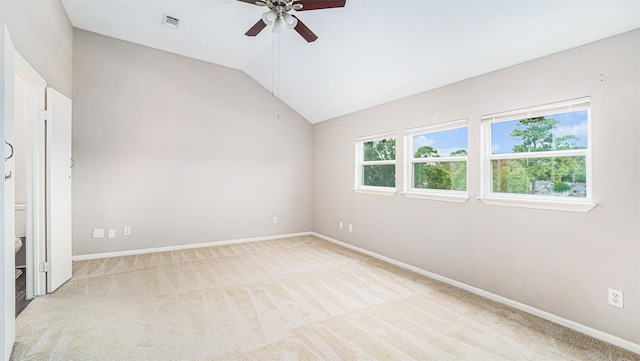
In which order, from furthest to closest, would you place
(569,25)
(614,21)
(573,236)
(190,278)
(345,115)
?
(345,115)
(190,278)
(573,236)
(569,25)
(614,21)

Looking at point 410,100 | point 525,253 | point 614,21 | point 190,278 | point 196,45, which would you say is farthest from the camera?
point 196,45

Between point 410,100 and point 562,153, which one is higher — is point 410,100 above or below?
above

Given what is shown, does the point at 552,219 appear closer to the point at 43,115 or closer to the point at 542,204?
the point at 542,204

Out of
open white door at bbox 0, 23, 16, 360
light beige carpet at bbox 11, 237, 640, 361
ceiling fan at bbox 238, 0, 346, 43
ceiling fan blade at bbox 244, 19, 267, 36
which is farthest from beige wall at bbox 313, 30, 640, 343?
open white door at bbox 0, 23, 16, 360

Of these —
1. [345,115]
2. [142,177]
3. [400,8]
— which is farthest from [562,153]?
[142,177]

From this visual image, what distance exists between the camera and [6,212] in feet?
5.59

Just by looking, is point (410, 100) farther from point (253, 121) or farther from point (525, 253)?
point (253, 121)

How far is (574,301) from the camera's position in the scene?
2.25m

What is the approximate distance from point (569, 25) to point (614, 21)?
0.83 feet

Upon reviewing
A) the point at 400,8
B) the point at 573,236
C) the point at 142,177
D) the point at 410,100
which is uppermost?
the point at 400,8

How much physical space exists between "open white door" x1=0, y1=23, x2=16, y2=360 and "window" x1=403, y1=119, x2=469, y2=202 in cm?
376

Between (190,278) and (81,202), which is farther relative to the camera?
(81,202)

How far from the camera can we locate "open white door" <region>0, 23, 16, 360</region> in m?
1.61

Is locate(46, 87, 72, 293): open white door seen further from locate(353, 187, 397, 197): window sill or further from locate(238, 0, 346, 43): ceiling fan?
locate(353, 187, 397, 197): window sill
